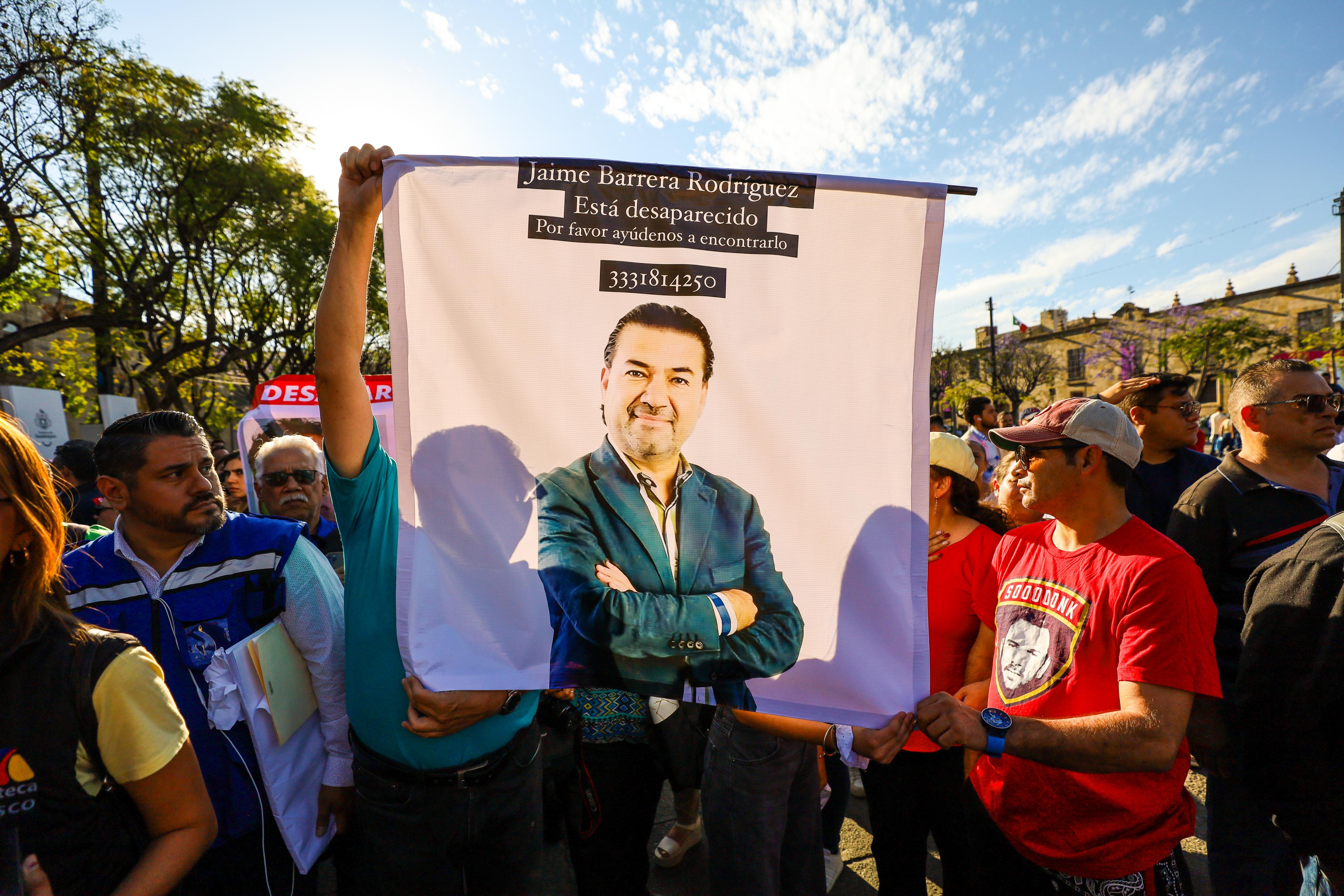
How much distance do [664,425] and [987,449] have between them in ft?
20.2

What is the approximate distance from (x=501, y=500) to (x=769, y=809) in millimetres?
1349

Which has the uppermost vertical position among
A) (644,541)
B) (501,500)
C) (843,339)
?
(843,339)

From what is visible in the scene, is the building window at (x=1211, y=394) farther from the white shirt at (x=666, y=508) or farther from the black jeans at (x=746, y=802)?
the white shirt at (x=666, y=508)

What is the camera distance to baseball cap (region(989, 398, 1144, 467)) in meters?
1.90

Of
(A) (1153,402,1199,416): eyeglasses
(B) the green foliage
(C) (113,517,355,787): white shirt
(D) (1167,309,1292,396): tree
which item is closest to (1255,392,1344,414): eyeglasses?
(A) (1153,402,1199,416): eyeglasses

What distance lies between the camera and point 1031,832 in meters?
1.84

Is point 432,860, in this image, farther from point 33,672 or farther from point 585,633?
point 33,672

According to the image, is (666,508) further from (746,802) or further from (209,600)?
(209,600)

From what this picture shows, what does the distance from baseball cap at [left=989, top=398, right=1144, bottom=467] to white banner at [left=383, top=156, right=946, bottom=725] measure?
27.9 inches

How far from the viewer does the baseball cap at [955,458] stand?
8.95 ft

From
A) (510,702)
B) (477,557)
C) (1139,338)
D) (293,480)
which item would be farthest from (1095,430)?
(1139,338)

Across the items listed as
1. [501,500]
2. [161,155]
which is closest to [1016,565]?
[501,500]

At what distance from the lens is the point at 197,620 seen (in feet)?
6.38

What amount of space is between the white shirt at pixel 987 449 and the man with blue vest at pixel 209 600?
5.59m
